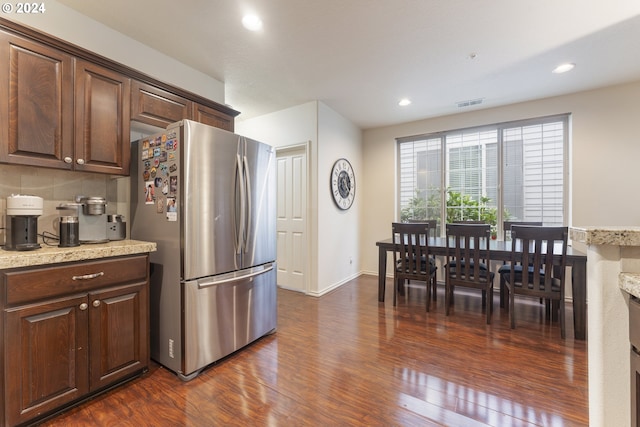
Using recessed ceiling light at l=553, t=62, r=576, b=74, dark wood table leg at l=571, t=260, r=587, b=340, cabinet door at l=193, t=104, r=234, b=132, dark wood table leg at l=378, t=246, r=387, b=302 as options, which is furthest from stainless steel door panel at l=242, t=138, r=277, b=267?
recessed ceiling light at l=553, t=62, r=576, b=74

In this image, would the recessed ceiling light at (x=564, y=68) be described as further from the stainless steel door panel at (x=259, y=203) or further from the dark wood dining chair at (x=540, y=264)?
the stainless steel door panel at (x=259, y=203)

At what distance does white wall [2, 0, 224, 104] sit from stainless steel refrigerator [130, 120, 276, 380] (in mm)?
779

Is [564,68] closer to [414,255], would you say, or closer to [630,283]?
[414,255]

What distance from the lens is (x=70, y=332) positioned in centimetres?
153

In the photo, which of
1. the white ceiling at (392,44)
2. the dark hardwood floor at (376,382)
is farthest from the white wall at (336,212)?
the dark hardwood floor at (376,382)

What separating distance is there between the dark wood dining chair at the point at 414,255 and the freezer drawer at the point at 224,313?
1.63 m

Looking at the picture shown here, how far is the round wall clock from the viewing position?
13.5 feet

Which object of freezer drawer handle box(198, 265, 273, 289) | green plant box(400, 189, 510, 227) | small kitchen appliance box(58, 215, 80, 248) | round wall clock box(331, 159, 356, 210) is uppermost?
round wall clock box(331, 159, 356, 210)

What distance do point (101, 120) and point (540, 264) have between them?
3.90 m

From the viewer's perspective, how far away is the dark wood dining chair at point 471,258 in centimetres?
285

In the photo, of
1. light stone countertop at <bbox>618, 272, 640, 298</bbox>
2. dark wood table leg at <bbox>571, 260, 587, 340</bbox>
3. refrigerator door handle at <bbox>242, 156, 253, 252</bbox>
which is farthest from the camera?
dark wood table leg at <bbox>571, 260, 587, 340</bbox>

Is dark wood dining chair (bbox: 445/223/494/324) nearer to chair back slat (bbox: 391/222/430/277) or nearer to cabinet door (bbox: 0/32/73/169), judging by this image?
chair back slat (bbox: 391/222/430/277)

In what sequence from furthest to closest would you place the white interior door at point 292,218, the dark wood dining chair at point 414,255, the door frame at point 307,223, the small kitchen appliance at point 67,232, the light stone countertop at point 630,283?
the white interior door at point 292,218, the door frame at point 307,223, the dark wood dining chair at point 414,255, the small kitchen appliance at point 67,232, the light stone countertop at point 630,283

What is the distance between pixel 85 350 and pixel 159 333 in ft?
1.56
